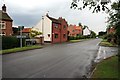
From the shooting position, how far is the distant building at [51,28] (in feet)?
207

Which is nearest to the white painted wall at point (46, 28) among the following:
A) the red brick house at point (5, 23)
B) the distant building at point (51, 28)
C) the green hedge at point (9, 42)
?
the distant building at point (51, 28)

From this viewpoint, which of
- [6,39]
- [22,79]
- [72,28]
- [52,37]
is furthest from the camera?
[72,28]

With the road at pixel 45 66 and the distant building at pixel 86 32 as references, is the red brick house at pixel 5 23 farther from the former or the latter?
the distant building at pixel 86 32

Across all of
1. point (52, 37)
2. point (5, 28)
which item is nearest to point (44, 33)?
point (52, 37)

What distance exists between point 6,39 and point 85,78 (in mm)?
24298

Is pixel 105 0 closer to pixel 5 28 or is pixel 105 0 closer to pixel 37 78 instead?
pixel 37 78

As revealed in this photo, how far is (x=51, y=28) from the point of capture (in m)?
63.0

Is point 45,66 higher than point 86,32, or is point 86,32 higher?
point 86,32

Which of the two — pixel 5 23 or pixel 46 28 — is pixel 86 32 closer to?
pixel 46 28

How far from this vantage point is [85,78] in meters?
12.2

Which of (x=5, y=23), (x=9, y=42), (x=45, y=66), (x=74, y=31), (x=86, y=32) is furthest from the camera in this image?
(x=86, y=32)

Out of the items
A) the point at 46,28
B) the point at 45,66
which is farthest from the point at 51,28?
the point at 45,66

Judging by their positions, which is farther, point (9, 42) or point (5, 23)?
point (5, 23)

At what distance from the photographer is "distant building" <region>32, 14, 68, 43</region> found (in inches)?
2483
